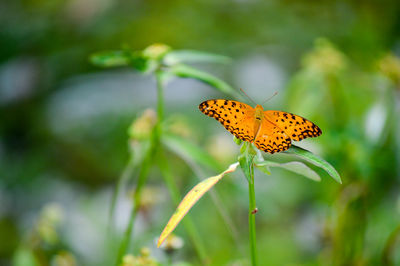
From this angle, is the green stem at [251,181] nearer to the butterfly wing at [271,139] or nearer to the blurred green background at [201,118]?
the butterfly wing at [271,139]

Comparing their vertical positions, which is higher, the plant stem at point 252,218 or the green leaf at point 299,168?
the green leaf at point 299,168

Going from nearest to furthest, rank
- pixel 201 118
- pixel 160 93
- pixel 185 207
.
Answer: pixel 185 207
pixel 160 93
pixel 201 118

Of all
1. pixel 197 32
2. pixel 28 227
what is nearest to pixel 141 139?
pixel 28 227

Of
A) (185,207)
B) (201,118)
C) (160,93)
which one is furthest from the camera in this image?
(201,118)

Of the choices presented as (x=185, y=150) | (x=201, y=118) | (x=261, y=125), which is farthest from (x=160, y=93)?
(x=201, y=118)

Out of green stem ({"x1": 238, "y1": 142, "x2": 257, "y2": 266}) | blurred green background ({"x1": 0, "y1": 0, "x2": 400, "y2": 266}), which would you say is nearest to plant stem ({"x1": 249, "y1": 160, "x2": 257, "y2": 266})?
green stem ({"x1": 238, "y1": 142, "x2": 257, "y2": 266})

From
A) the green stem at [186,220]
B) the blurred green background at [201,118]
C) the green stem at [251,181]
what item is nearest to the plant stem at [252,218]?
the green stem at [251,181]

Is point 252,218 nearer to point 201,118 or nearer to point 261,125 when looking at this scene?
point 261,125
